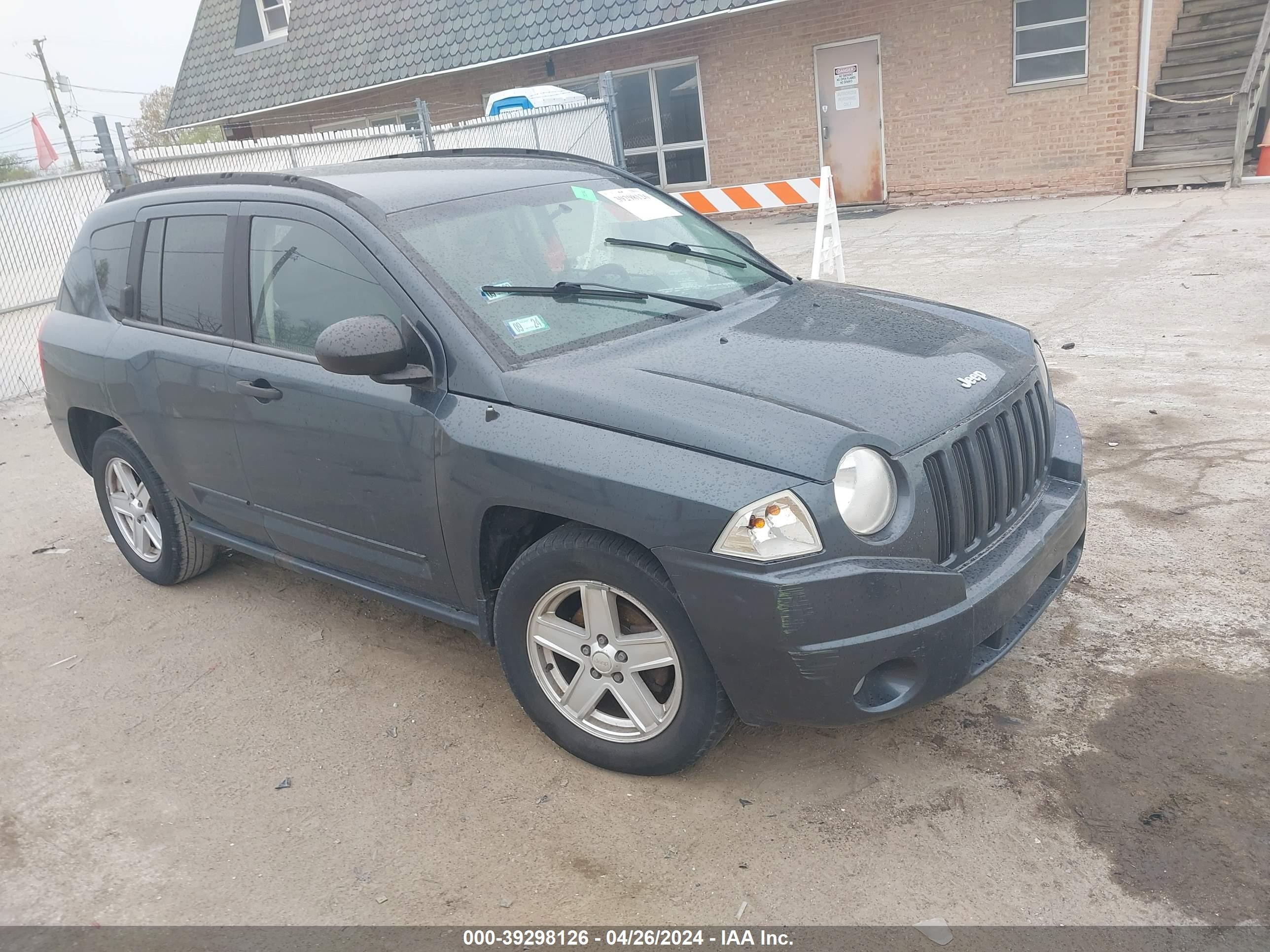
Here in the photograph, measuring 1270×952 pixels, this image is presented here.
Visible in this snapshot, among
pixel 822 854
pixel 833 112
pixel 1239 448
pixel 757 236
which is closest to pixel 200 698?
pixel 822 854

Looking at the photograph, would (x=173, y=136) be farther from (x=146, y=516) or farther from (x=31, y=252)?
(x=146, y=516)

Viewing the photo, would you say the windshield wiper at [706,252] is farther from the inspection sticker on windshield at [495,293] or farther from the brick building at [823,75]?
the brick building at [823,75]

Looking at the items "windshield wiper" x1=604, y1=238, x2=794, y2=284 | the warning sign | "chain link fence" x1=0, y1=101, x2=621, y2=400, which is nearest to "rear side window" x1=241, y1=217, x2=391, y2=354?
"windshield wiper" x1=604, y1=238, x2=794, y2=284

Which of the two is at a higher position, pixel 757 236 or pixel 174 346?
pixel 174 346

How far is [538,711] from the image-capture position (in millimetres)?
3467

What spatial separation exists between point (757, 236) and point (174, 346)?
11.5 metres

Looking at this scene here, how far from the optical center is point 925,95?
1494cm

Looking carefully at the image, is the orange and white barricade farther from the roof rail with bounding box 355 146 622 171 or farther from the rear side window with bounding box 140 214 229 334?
the rear side window with bounding box 140 214 229 334

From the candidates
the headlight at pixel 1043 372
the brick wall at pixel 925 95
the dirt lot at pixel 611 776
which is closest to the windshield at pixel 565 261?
the headlight at pixel 1043 372

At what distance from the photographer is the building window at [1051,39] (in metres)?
13.6

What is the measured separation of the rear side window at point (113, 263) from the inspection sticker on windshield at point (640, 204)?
→ 7.20 feet

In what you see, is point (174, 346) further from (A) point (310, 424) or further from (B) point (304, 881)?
(B) point (304, 881)

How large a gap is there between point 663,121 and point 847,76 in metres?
3.37

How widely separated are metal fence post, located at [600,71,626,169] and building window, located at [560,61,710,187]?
2468mm
